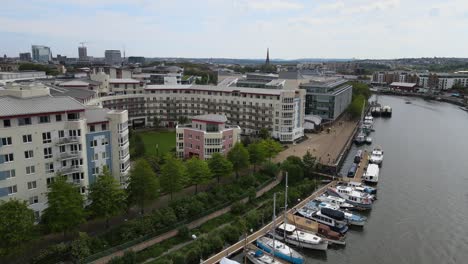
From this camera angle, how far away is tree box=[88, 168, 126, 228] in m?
32.9

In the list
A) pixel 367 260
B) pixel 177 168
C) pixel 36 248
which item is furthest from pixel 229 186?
pixel 36 248

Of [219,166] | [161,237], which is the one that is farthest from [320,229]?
[161,237]

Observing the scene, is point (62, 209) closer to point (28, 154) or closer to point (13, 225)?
point (13, 225)

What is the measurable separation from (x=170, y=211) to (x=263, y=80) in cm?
6533

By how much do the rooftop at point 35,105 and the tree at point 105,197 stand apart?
301 inches

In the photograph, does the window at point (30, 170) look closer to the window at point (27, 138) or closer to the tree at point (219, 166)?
the window at point (27, 138)

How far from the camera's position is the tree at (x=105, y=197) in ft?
108

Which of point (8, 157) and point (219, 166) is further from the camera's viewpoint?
point (219, 166)

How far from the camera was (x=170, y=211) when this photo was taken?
3512cm

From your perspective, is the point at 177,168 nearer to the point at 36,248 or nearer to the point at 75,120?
the point at 75,120

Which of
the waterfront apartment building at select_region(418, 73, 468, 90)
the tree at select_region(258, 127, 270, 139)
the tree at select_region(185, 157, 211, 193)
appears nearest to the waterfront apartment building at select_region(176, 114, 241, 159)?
the tree at select_region(185, 157, 211, 193)

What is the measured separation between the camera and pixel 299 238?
3600cm

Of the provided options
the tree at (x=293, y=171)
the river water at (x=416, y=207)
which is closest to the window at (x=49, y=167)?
the river water at (x=416, y=207)

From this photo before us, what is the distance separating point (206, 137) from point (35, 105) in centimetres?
2415
